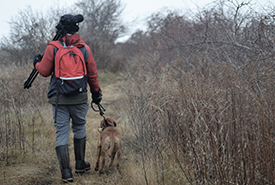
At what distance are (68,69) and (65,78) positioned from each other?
0.35 feet

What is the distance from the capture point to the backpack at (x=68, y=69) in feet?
8.21

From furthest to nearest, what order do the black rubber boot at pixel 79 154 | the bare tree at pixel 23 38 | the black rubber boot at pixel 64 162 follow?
the bare tree at pixel 23 38, the black rubber boot at pixel 79 154, the black rubber boot at pixel 64 162

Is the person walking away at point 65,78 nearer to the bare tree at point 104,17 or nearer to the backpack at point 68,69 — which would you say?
the backpack at point 68,69

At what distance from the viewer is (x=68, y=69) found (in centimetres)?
251

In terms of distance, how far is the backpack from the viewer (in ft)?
8.21

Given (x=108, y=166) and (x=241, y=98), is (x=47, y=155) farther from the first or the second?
(x=241, y=98)

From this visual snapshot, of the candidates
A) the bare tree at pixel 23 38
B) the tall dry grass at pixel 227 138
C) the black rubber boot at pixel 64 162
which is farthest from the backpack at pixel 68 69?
the bare tree at pixel 23 38

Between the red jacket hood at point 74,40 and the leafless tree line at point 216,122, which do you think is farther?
the red jacket hood at point 74,40

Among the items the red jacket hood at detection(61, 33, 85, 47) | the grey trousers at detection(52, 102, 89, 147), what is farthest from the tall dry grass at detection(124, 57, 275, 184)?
the red jacket hood at detection(61, 33, 85, 47)

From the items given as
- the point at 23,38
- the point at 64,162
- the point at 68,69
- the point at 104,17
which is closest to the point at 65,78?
the point at 68,69

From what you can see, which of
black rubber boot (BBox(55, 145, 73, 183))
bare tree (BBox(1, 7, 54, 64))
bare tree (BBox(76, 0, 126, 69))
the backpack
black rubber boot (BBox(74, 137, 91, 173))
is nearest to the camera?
the backpack

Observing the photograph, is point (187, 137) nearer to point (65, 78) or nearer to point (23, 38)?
point (65, 78)

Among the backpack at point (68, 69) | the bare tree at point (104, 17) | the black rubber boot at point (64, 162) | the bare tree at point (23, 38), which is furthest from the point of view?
the bare tree at point (104, 17)

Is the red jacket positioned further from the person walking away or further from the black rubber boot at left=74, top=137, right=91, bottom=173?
the black rubber boot at left=74, top=137, right=91, bottom=173
